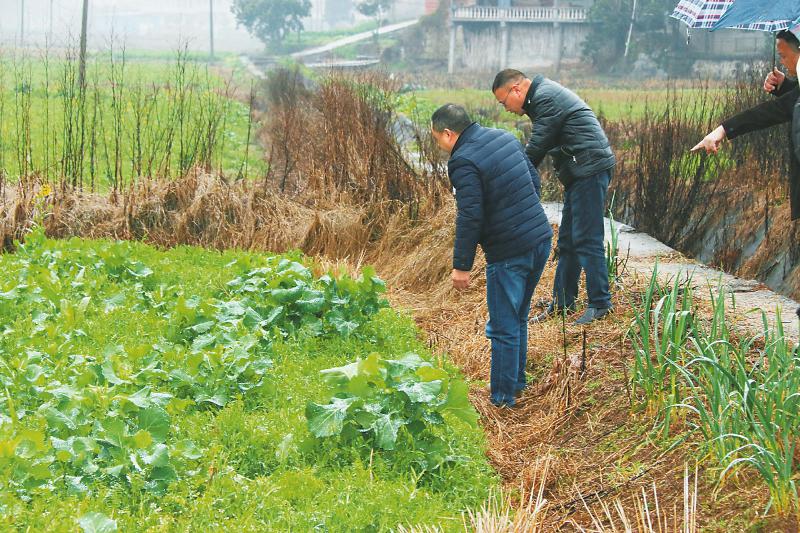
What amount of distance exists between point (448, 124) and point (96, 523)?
2.65 m

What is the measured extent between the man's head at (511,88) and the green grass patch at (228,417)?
1.35m

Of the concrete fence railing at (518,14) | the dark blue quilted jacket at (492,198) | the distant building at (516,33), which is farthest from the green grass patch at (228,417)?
the concrete fence railing at (518,14)

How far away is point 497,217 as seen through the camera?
16.4ft

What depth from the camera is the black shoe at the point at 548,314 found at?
21.4 ft

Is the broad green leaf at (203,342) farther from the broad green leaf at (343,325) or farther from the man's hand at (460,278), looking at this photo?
the man's hand at (460,278)

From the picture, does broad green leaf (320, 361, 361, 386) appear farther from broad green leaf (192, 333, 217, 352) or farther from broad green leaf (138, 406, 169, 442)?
broad green leaf (192, 333, 217, 352)

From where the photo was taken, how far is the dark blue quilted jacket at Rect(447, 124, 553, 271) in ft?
16.2

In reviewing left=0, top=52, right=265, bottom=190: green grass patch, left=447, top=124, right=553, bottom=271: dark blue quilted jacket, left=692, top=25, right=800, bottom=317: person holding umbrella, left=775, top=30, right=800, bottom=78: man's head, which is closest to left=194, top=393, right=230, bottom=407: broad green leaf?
left=447, top=124, right=553, bottom=271: dark blue quilted jacket

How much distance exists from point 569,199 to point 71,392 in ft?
11.0

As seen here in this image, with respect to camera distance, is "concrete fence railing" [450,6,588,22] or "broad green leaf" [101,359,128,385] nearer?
"broad green leaf" [101,359,128,385]

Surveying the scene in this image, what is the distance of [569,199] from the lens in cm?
627

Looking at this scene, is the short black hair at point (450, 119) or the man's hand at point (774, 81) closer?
the short black hair at point (450, 119)

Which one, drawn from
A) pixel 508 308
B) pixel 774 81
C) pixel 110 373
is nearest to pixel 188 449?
pixel 110 373

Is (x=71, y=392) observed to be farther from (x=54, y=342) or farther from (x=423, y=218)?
(x=423, y=218)
